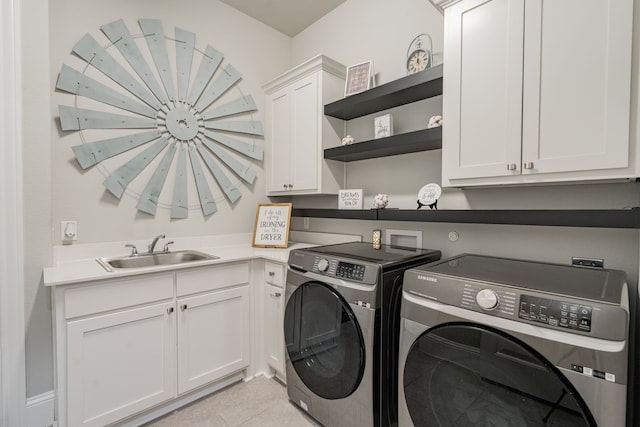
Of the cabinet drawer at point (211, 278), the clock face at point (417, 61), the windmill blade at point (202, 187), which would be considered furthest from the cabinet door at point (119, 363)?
the clock face at point (417, 61)

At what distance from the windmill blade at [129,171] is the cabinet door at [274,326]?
47.8 inches

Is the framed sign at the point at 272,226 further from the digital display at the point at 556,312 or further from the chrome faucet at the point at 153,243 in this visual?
the digital display at the point at 556,312

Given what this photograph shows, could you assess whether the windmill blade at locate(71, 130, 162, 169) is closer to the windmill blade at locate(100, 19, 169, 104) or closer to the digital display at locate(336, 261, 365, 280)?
the windmill blade at locate(100, 19, 169, 104)

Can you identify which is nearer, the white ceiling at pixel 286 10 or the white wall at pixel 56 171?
the white wall at pixel 56 171

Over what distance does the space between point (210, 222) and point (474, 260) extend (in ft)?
6.57

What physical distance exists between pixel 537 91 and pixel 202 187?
2263mm

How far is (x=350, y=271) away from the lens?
1509 millimetres

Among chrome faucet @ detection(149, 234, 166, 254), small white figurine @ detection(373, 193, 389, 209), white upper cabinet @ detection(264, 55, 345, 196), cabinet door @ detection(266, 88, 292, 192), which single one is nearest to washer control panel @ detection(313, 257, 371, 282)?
small white figurine @ detection(373, 193, 389, 209)

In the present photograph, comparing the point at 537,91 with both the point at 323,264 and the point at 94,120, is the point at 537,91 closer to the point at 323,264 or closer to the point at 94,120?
the point at 323,264

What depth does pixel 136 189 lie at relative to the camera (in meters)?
2.17

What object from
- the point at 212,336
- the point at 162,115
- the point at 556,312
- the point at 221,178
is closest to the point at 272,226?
the point at 221,178

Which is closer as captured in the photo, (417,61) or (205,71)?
(417,61)

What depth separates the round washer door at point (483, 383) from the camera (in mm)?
920

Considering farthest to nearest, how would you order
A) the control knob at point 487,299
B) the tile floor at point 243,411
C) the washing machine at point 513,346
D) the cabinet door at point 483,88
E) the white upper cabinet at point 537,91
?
the tile floor at point 243,411, the cabinet door at point 483,88, the white upper cabinet at point 537,91, the control knob at point 487,299, the washing machine at point 513,346
